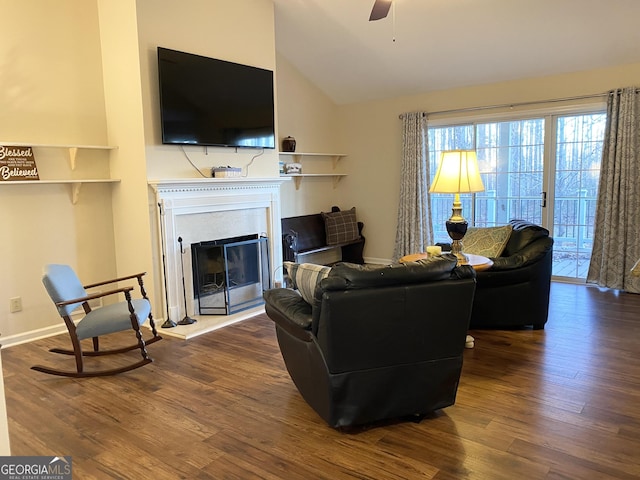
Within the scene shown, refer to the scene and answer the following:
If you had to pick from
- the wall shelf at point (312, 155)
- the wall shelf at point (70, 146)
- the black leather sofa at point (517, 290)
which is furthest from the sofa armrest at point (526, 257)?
the wall shelf at point (70, 146)

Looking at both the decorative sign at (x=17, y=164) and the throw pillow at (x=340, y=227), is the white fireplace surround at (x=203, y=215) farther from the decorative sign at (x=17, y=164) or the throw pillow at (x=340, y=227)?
the throw pillow at (x=340, y=227)

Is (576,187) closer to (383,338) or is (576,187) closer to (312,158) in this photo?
(312,158)

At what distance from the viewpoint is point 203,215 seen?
4680 mm

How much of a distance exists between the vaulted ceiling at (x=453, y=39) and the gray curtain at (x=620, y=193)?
57 cm

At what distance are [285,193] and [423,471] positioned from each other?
15.5 feet

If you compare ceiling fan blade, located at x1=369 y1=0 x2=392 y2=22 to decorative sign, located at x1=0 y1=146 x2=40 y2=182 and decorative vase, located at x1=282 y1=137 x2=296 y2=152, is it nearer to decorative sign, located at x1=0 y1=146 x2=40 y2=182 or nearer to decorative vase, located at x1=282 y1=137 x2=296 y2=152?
decorative vase, located at x1=282 y1=137 x2=296 y2=152

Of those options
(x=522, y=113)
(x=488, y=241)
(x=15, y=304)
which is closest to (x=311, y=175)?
(x=522, y=113)

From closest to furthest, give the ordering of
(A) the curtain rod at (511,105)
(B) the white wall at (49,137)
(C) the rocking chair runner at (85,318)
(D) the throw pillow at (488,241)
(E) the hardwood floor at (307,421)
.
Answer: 1. (E) the hardwood floor at (307,421)
2. (C) the rocking chair runner at (85,318)
3. (B) the white wall at (49,137)
4. (D) the throw pillow at (488,241)
5. (A) the curtain rod at (511,105)

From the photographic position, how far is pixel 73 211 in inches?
174

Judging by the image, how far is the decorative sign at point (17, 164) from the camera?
3.88m

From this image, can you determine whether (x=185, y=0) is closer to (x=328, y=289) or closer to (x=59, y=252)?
(x=59, y=252)

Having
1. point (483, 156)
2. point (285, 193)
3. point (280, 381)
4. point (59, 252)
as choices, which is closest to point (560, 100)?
point (483, 156)

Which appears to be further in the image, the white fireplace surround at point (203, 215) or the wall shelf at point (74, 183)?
the white fireplace surround at point (203, 215)

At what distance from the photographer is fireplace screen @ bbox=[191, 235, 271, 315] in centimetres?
469
